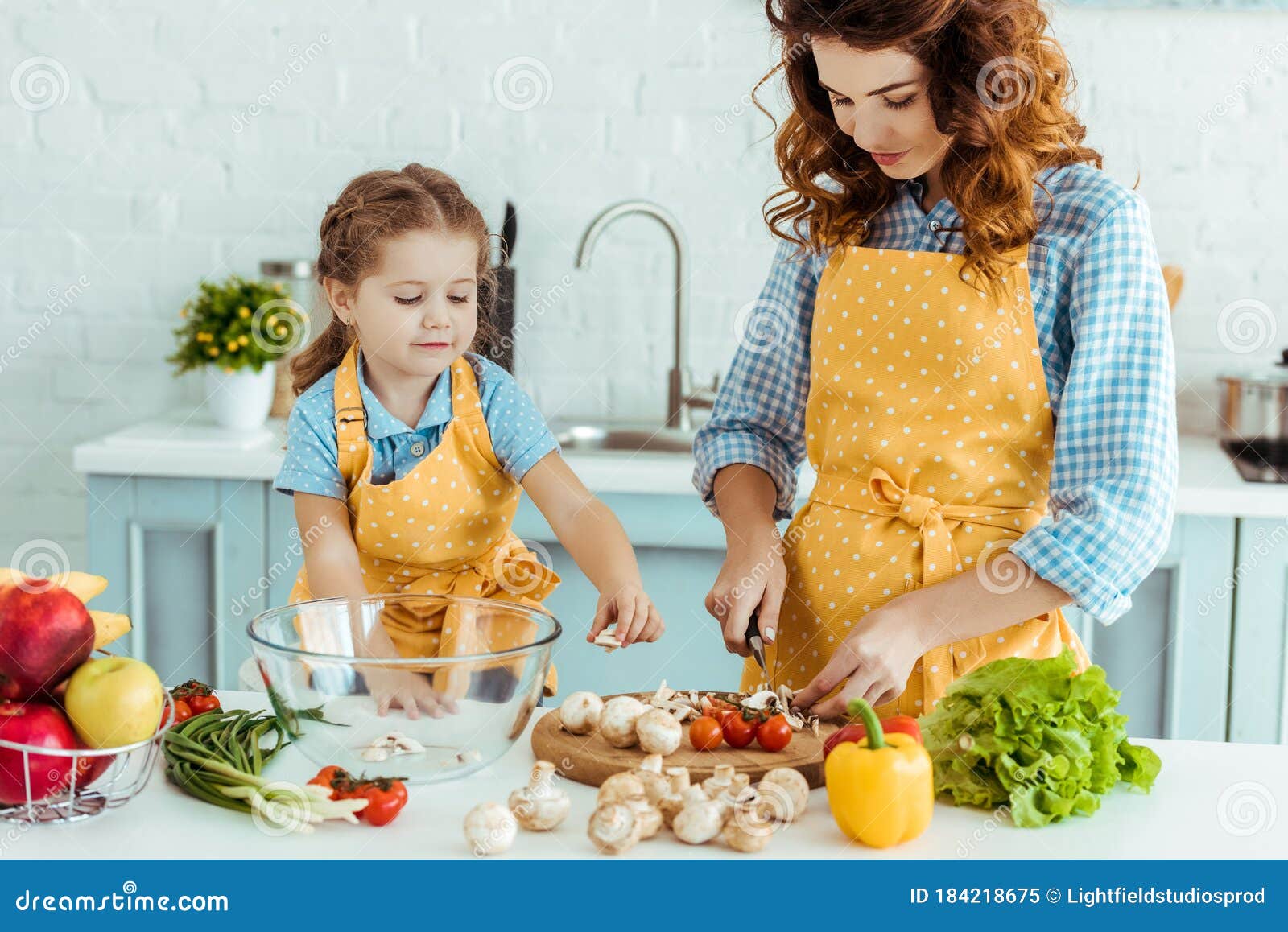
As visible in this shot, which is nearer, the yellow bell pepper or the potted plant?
the yellow bell pepper

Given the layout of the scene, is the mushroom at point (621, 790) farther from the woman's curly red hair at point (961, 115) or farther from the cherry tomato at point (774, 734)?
the woman's curly red hair at point (961, 115)

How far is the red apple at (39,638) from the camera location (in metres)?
0.91

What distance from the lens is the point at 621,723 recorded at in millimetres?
1065

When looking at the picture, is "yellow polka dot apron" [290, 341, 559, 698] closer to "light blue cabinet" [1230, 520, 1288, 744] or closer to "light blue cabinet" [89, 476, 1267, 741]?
"light blue cabinet" [89, 476, 1267, 741]

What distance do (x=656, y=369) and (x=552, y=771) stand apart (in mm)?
1855

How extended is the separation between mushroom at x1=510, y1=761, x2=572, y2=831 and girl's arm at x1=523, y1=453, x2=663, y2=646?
310mm

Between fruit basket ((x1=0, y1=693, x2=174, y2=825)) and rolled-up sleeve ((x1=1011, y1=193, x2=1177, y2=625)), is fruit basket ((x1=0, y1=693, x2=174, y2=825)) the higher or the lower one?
the lower one

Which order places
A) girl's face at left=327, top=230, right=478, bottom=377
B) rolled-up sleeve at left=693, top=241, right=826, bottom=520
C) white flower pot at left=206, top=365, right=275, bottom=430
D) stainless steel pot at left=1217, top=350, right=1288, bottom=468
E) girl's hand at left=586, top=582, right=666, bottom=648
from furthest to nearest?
white flower pot at left=206, top=365, right=275, bottom=430, stainless steel pot at left=1217, top=350, right=1288, bottom=468, rolled-up sleeve at left=693, top=241, right=826, bottom=520, girl's face at left=327, top=230, right=478, bottom=377, girl's hand at left=586, top=582, right=666, bottom=648

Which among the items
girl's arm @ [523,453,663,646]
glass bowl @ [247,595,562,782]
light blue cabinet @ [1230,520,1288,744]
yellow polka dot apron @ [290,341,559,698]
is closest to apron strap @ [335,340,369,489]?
yellow polka dot apron @ [290,341,559,698]

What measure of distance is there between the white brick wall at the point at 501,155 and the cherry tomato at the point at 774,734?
1.73 metres

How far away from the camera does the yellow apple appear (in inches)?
36.0
